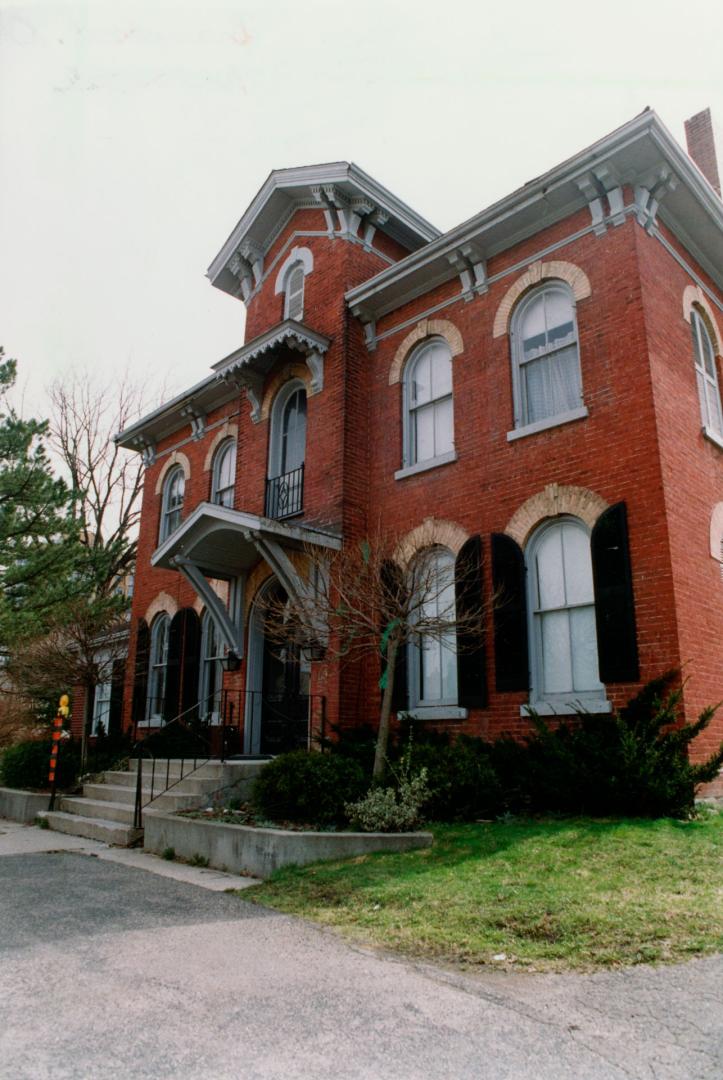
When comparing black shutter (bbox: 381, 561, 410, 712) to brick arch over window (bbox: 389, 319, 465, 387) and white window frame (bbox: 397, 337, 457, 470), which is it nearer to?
white window frame (bbox: 397, 337, 457, 470)

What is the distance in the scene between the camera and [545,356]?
1084 centimetres

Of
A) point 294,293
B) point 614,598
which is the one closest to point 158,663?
point 294,293

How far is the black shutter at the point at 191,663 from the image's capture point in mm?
15203

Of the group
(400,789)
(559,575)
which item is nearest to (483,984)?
(400,789)

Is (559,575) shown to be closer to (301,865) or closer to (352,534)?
(352,534)

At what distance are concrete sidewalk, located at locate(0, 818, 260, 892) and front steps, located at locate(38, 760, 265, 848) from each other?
0.18 m

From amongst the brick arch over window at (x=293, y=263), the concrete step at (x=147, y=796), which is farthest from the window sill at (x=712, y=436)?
the concrete step at (x=147, y=796)

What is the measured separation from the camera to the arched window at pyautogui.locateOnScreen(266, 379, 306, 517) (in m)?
13.5

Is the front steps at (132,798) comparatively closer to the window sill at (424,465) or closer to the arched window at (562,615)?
the arched window at (562,615)

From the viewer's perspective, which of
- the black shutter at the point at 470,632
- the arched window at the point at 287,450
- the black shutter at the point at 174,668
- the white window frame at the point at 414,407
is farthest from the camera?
the black shutter at the point at 174,668

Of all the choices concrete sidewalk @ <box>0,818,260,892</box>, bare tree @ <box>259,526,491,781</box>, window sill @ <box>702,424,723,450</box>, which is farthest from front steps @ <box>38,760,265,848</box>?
window sill @ <box>702,424,723,450</box>

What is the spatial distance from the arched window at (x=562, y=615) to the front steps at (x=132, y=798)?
3.75 meters

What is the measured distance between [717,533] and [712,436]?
4.43ft

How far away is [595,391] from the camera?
995 cm
